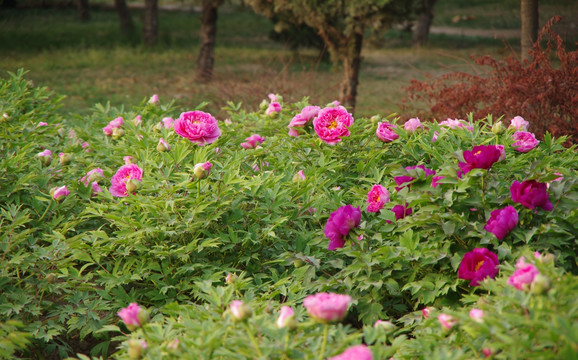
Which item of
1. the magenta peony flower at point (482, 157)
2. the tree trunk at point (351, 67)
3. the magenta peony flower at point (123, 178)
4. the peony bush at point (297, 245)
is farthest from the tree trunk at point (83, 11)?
the magenta peony flower at point (482, 157)

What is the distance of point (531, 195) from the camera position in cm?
201

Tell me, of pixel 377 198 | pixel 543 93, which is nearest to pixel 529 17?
pixel 543 93

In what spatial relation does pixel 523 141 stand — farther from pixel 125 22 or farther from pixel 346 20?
pixel 125 22

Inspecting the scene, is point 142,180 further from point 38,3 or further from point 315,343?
point 38,3

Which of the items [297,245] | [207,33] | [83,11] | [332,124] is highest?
[83,11]

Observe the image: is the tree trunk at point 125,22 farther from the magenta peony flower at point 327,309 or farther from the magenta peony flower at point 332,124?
the magenta peony flower at point 327,309

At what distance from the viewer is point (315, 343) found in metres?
1.62

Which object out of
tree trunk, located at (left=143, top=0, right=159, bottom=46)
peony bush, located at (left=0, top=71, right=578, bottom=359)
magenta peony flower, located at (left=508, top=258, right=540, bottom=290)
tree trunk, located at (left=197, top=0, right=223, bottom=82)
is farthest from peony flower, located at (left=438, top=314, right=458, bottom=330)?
tree trunk, located at (left=143, top=0, right=159, bottom=46)

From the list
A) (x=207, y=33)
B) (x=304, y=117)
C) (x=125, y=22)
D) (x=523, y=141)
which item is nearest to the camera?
(x=523, y=141)

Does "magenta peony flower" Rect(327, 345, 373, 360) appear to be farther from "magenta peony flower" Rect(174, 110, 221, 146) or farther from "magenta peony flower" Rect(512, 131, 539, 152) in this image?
"magenta peony flower" Rect(512, 131, 539, 152)

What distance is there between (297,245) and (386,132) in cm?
76

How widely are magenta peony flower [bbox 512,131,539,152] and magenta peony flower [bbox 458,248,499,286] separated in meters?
0.81

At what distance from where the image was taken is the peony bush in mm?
1688

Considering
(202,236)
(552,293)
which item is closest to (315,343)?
(552,293)
